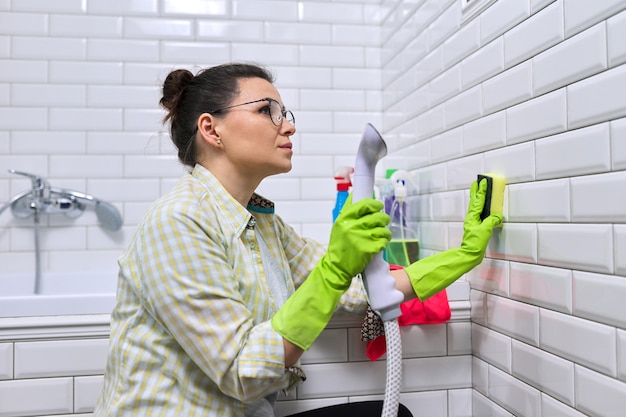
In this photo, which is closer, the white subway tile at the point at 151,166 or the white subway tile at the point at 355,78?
the white subway tile at the point at 151,166

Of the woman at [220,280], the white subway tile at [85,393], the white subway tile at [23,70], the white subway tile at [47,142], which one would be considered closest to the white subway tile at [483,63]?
the woman at [220,280]

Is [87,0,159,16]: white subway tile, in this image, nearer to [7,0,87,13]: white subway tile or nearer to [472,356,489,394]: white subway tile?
[7,0,87,13]: white subway tile

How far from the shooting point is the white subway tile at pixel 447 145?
1426 millimetres

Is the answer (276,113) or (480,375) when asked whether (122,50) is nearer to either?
(276,113)

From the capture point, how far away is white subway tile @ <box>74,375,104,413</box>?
1194 mm

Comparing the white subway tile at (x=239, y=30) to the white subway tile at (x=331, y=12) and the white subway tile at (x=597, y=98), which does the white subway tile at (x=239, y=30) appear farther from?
the white subway tile at (x=597, y=98)

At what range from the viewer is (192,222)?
0.96 meters

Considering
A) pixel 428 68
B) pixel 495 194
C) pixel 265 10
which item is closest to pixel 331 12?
pixel 265 10

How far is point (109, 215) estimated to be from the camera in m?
1.94

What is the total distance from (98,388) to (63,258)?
2.85 feet

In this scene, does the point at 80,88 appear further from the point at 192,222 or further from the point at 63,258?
the point at 192,222

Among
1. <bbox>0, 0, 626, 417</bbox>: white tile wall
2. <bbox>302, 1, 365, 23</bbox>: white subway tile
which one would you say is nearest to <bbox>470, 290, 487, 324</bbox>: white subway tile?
<bbox>0, 0, 626, 417</bbox>: white tile wall

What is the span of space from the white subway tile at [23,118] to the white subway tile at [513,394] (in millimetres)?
1629

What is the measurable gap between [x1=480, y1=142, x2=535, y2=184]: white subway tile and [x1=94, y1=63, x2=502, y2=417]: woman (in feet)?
1.00
